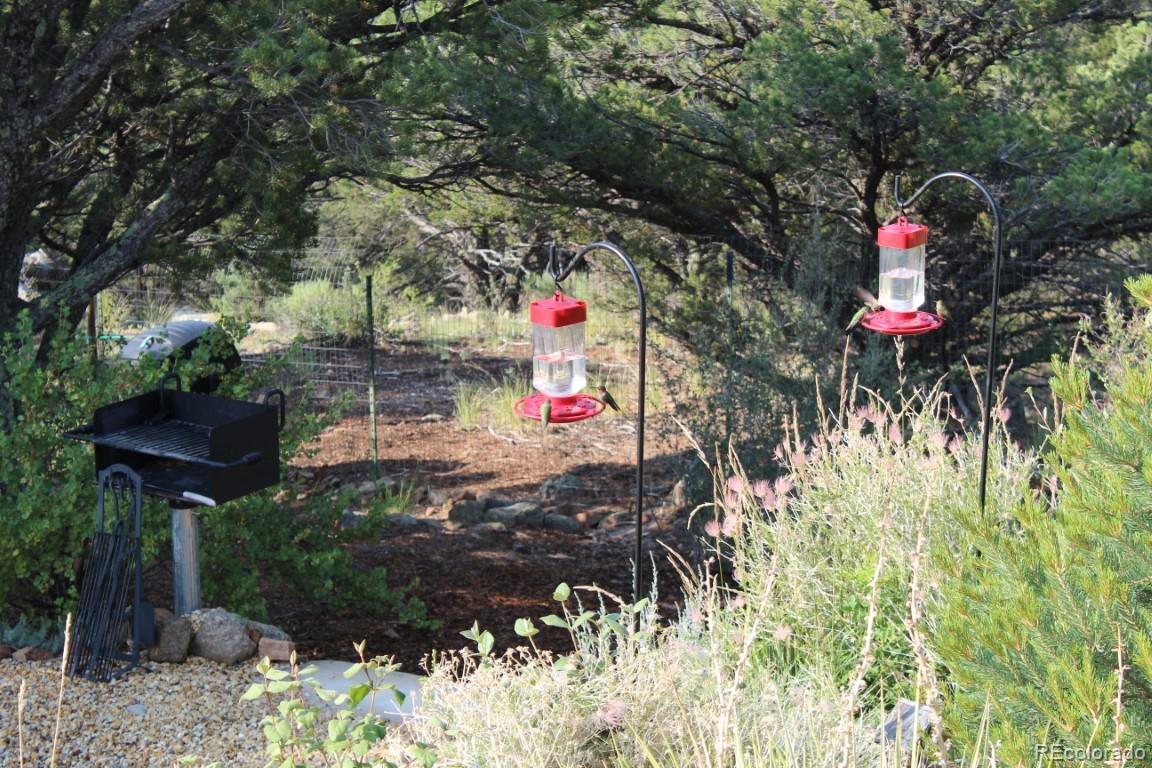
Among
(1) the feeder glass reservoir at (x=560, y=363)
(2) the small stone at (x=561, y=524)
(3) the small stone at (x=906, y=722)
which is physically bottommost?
(2) the small stone at (x=561, y=524)

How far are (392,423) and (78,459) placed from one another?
18.0 feet

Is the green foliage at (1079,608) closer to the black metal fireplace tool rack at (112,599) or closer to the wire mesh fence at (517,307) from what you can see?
the black metal fireplace tool rack at (112,599)

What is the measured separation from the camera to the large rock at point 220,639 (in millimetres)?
4336

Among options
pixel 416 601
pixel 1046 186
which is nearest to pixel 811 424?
pixel 1046 186

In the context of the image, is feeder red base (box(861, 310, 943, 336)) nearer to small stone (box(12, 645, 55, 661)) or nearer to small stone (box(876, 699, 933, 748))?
small stone (box(876, 699, 933, 748))

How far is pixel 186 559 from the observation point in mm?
4547

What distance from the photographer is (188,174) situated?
617 centimetres

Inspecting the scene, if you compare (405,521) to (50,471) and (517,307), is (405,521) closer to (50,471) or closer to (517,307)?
(50,471)

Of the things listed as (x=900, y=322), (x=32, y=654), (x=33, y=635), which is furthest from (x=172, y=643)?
(x=900, y=322)

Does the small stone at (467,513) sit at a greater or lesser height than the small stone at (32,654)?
lesser

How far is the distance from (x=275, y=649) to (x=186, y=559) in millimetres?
482

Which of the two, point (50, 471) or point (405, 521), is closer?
point (50, 471)

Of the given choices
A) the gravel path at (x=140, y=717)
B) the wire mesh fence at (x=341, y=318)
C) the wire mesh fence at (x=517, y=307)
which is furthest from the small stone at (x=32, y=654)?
the wire mesh fence at (x=341, y=318)

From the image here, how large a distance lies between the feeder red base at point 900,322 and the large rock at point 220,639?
2.39 metres
